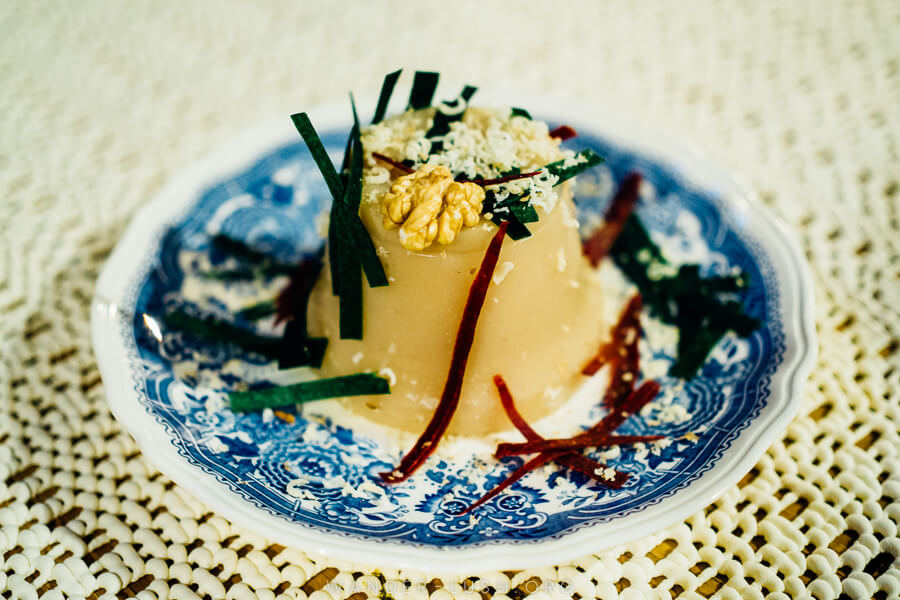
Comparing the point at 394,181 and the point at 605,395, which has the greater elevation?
the point at 394,181

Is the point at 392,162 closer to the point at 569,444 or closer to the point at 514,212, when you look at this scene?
the point at 514,212

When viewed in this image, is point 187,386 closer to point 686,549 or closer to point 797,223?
point 686,549

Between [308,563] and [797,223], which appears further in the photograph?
[797,223]

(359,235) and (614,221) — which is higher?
(614,221)

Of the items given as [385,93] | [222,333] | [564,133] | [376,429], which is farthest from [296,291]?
[564,133]

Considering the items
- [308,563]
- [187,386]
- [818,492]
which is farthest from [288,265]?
[818,492]
